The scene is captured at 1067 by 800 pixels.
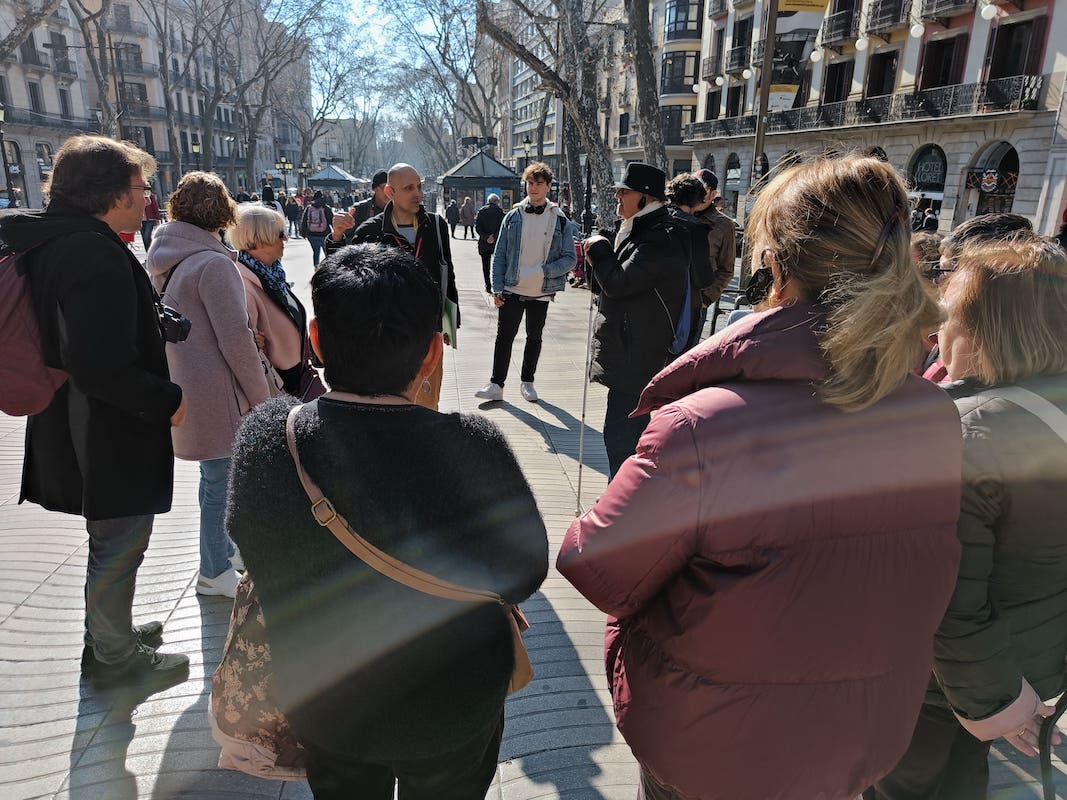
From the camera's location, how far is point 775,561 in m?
1.18

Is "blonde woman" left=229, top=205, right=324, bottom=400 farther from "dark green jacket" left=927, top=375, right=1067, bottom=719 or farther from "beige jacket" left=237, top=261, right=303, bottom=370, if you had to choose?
"dark green jacket" left=927, top=375, right=1067, bottom=719

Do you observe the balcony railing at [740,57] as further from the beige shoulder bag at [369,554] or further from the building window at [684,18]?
the beige shoulder bag at [369,554]

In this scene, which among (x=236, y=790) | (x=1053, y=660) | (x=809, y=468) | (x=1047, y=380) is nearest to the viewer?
(x=809, y=468)

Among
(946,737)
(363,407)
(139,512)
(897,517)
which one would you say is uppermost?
(363,407)

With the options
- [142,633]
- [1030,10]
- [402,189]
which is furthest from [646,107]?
[1030,10]

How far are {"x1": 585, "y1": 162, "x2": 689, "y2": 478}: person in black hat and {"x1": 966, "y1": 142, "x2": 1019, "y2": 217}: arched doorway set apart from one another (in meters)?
24.3

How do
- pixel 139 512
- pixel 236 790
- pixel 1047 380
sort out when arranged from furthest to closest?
1. pixel 139 512
2. pixel 236 790
3. pixel 1047 380

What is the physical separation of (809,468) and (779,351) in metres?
0.20

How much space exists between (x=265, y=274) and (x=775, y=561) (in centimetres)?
266

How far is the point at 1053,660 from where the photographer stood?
1.71m

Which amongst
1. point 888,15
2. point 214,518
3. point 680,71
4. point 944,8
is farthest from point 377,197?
point 680,71

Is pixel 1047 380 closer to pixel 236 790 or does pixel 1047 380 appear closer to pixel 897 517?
pixel 897 517

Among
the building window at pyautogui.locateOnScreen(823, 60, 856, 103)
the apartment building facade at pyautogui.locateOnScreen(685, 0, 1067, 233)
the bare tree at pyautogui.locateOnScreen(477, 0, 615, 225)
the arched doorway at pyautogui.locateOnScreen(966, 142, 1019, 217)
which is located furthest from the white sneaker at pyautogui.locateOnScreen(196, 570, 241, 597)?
the building window at pyautogui.locateOnScreen(823, 60, 856, 103)

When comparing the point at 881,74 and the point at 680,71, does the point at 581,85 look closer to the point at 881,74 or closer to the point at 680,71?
the point at 881,74
